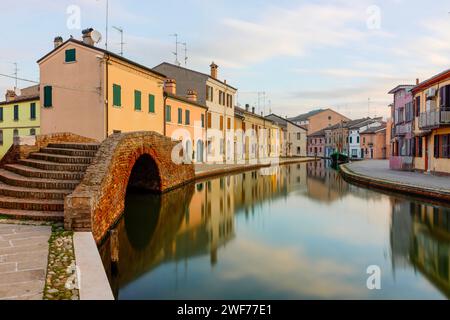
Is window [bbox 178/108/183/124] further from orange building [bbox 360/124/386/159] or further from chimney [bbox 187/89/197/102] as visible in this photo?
orange building [bbox 360/124/386/159]

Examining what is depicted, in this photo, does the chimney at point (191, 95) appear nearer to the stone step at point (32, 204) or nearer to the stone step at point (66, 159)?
the stone step at point (66, 159)

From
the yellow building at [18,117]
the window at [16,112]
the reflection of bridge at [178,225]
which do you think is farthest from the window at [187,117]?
the window at [16,112]

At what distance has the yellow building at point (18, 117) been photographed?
29500 millimetres

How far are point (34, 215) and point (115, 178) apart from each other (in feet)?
8.68

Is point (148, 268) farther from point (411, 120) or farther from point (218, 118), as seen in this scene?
point (218, 118)

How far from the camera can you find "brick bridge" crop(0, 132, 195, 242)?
7.62 m

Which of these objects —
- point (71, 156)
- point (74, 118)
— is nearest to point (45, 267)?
point (71, 156)

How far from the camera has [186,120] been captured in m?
30.5

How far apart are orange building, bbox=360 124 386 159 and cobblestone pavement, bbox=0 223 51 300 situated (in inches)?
2650

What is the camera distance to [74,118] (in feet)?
67.3

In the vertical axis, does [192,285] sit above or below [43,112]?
below

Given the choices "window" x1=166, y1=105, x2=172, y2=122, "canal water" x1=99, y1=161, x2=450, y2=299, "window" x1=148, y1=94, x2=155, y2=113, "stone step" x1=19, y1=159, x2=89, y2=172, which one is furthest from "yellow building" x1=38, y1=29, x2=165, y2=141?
"stone step" x1=19, y1=159, x2=89, y2=172

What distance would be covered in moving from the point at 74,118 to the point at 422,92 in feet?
78.4

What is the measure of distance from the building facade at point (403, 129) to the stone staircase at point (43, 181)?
25.4 meters
